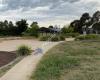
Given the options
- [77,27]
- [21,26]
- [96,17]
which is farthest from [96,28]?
[21,26]

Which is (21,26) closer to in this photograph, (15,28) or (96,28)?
(15,28)

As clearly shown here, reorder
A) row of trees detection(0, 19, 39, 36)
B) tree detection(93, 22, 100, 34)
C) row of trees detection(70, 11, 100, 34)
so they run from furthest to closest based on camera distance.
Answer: row of trees detection(70, 11, 100, 34) → tree detection(93, 22, 100, 34) → row of trees detection(0, 19, 39, 36)

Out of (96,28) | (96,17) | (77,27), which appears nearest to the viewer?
(96,28)

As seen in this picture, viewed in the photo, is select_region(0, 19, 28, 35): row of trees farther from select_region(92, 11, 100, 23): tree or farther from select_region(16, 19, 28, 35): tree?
select_region(92, 11, 100, 23): tree

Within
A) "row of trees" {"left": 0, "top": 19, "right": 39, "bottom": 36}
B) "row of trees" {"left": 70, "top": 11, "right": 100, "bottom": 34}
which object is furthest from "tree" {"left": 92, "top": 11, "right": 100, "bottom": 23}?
"row of trees" {"left": 0, "top": 19, "right": 39, "bottom": 36}

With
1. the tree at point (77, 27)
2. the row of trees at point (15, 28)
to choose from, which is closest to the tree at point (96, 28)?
the tree at point (77, 27)

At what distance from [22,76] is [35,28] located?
178 ft

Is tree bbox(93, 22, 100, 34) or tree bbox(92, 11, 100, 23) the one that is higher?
tree bbox(92, 11, 100, 23)

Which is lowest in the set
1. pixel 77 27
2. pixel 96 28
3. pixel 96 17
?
pixel 96 28

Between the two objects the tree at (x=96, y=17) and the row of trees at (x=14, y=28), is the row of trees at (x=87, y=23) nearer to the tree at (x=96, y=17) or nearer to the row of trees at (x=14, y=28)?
the tree at (x=96, y=17)

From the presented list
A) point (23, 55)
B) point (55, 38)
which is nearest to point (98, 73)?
point (23, 55)

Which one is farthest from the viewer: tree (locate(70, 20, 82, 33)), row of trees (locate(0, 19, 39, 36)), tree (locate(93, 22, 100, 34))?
tree (locate(70, 20, 82, 33))

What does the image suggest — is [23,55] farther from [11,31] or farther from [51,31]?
[11,31]

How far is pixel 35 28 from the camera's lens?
66.8 meters
